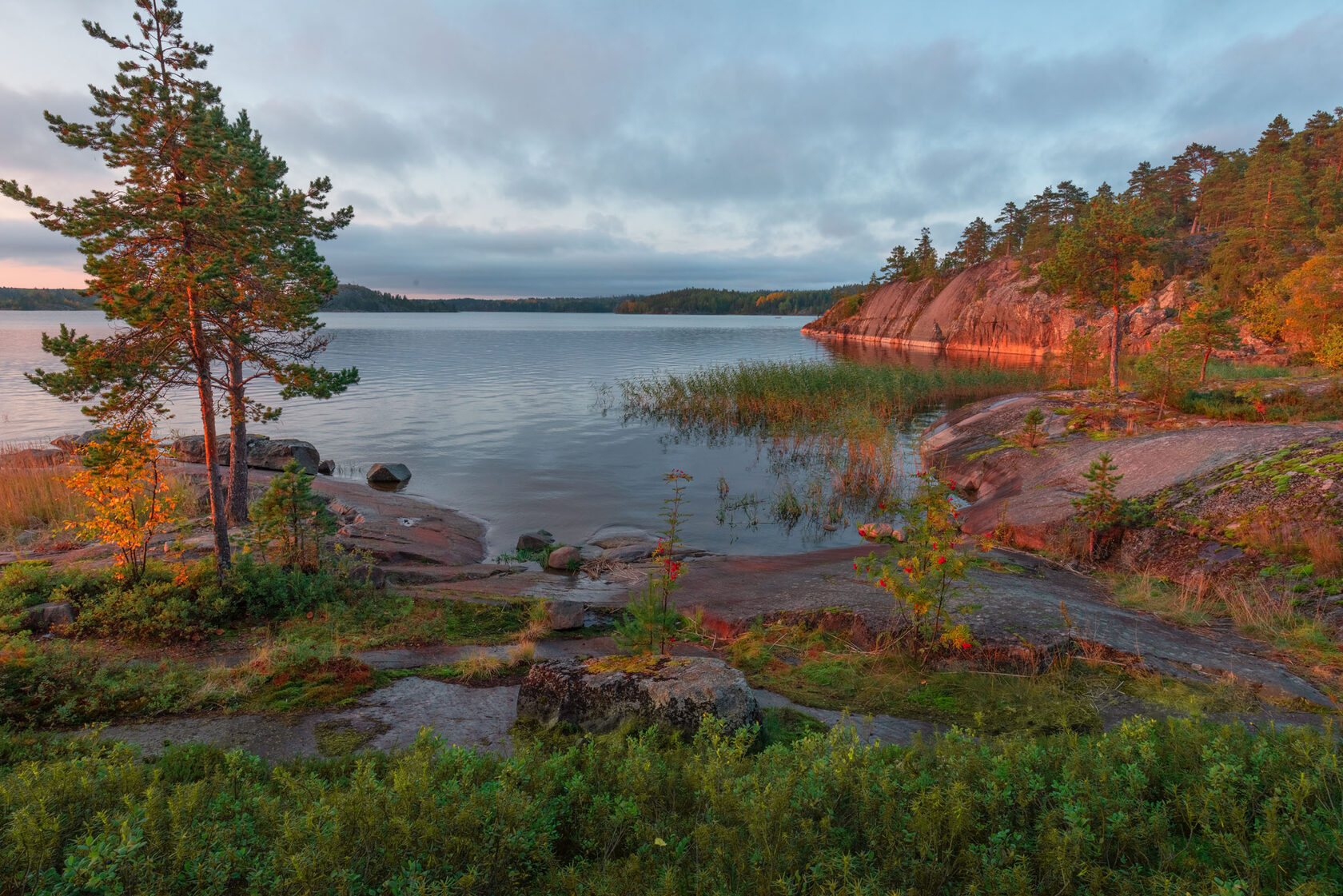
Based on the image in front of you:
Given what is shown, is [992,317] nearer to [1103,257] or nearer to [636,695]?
[1103,257]

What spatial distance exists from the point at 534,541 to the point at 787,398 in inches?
626

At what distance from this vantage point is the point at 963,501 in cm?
1708

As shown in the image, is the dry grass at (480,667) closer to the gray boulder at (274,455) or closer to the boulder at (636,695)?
the boulder at (636,695)

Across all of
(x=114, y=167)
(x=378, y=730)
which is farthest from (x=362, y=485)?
(x=378, y=730)

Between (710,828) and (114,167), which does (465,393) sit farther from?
(710,828)

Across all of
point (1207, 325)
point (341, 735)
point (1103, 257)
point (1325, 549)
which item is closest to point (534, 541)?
point (341, 735)

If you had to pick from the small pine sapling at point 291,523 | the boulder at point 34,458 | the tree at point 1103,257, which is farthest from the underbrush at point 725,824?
the tree at point 1103,257

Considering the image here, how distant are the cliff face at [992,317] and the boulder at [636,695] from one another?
A: 49174 mm

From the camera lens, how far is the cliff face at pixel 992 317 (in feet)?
153

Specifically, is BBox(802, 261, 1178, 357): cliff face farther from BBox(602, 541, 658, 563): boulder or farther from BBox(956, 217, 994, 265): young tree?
BBox(602, 541, 658, 563): boulder

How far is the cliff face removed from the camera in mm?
46781

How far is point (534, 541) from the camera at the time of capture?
14.1 meters

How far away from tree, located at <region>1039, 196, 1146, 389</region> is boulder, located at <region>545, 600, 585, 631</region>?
62.6 ft

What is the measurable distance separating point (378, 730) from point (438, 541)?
8997 millimetres
